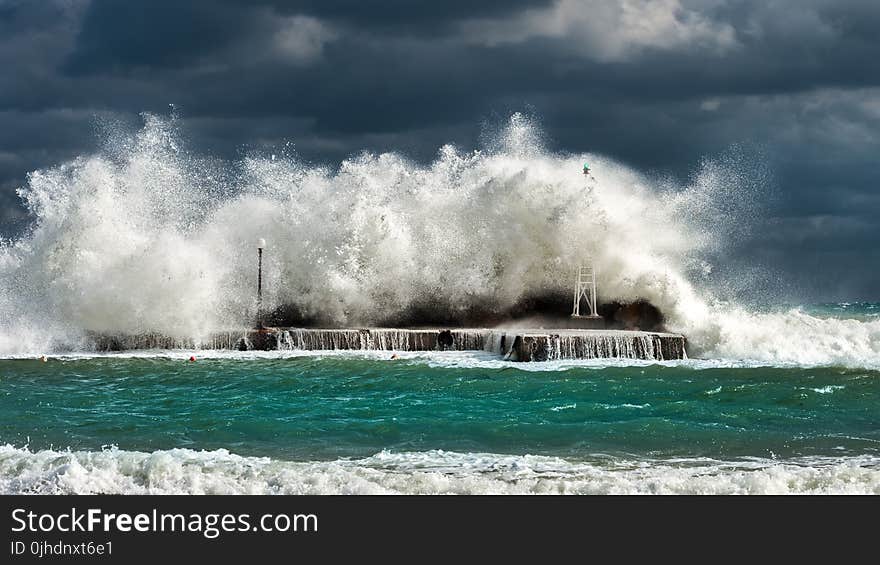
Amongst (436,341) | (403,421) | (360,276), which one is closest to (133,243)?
(360,276)

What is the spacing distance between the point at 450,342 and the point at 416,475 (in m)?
12.9

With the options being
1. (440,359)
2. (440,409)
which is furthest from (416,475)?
(440,359)

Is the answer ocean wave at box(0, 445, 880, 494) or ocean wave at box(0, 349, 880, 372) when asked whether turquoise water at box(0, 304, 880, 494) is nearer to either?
ocean wave at box(0, 445, 880, 494)

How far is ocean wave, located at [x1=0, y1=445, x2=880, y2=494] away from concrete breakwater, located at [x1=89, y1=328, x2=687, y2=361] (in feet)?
32.5

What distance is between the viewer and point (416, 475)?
28.7ft

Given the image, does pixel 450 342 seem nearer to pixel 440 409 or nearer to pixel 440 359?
pixel 440 359

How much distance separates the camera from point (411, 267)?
25234mm

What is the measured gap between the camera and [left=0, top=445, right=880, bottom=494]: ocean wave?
8422 millimetres

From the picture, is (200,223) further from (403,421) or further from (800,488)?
(800,488)

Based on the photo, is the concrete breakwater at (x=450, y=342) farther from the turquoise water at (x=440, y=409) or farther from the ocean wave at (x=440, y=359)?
the turquoise water at (x=440, y=409)

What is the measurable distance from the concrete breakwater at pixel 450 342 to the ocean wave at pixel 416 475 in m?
9.92

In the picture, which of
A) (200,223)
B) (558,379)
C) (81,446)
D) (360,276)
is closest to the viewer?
(81,446)
